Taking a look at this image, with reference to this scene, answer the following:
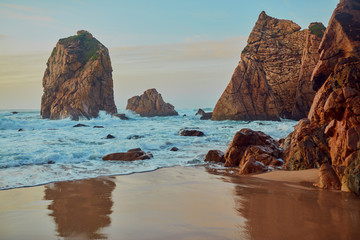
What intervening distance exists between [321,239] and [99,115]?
48.8 m

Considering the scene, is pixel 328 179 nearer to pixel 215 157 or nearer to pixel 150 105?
pixel 215 157

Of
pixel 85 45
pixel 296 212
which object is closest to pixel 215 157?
pixel 296 212

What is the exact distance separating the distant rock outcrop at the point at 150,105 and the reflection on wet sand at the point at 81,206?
5460 cm

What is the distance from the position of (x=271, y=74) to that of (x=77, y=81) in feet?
109

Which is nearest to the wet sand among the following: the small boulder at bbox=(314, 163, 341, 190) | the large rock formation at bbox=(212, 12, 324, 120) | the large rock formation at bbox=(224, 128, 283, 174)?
the small boulder at bbox=(314, 163, 341, 190)

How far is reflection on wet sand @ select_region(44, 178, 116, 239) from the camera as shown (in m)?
3.38

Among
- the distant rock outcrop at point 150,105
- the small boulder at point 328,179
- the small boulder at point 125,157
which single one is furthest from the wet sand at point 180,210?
the distant rock outcrop at point 150,105

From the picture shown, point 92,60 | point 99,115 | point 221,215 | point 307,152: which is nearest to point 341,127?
point 307,152

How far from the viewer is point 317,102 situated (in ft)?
26.7

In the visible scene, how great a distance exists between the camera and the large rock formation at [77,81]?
4788 cm

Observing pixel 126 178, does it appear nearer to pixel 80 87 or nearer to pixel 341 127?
pixel 341 127

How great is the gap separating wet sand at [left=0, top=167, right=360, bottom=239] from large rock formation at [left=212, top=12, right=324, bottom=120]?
34.0 metres

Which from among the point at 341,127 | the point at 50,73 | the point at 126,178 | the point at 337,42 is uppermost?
the point at 50,73

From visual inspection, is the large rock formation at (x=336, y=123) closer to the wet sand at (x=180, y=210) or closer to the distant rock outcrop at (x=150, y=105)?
the wet sand at (x=180, y=210)
